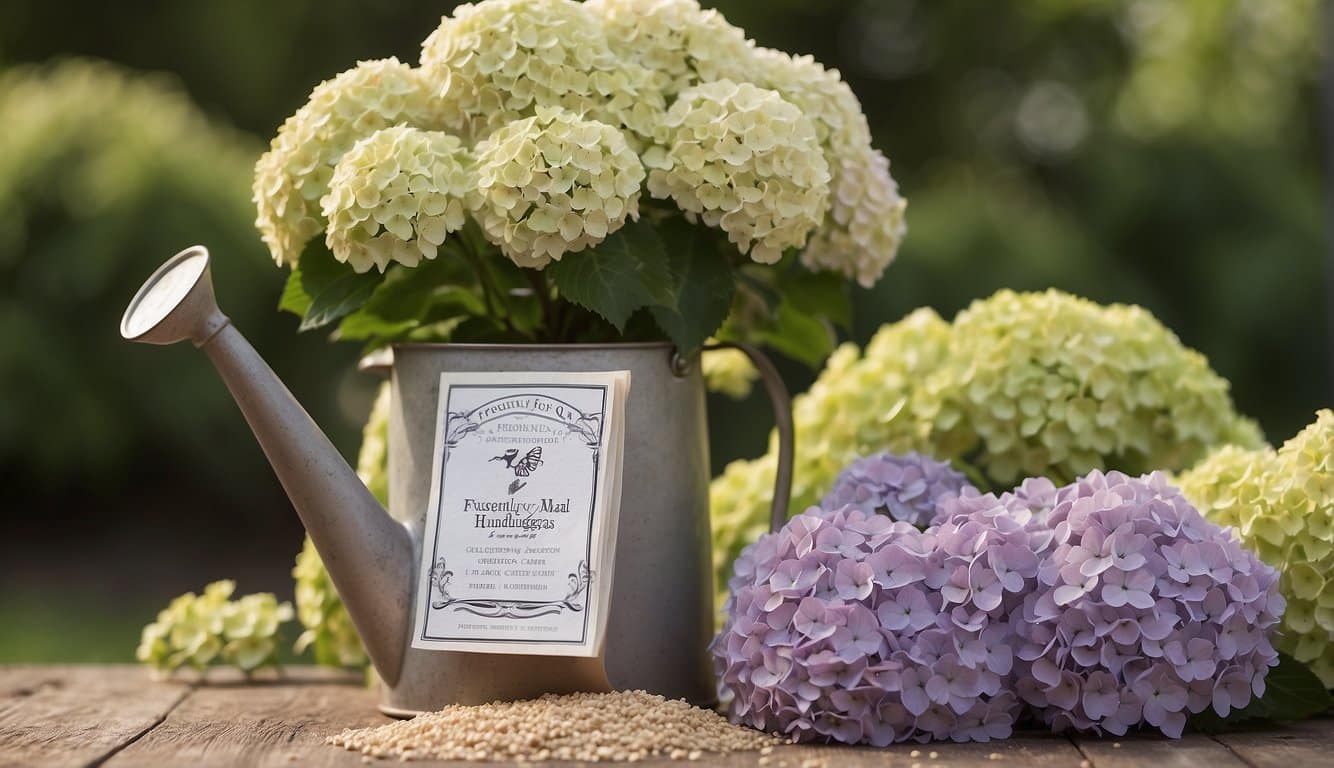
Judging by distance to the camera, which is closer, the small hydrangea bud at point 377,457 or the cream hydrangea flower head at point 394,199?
the cream hydrangea flower head at point 394,199

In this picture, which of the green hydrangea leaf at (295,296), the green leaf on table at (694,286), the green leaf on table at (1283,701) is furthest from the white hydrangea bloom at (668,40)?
the green leaf on table at (1283,701)

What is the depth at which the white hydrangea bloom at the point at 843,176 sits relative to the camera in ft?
5.08

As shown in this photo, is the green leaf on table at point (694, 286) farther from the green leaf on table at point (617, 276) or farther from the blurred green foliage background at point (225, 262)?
the blurred green foliage background at point (225, 262)

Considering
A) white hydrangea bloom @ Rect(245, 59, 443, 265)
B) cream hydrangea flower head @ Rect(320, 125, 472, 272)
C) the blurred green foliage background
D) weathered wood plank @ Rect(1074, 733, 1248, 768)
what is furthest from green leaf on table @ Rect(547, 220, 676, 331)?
the blurred green foliage background

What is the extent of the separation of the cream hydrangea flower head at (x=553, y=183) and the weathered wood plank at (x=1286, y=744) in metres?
0.77

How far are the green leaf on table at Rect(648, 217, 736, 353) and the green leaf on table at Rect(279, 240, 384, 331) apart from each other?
12.0 inches

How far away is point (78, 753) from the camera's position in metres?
1.24

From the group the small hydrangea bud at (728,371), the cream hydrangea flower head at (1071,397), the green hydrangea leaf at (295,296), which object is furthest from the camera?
the small hydrangea bud at (728,371)

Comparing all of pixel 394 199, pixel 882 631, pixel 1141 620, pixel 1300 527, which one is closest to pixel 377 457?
pixel 394 199

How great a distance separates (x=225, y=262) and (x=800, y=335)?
264 centimetres

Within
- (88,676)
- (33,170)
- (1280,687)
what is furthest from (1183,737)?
(33,170)

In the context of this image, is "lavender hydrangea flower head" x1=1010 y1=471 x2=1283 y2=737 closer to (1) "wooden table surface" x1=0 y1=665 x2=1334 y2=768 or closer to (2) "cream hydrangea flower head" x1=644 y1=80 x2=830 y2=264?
(1) "wooden table surface" x1=0 y1=665 x2=1334 y2=768

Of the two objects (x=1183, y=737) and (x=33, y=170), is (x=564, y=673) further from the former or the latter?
(x=33, y=170)

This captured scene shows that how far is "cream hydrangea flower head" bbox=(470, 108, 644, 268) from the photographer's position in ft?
4.33
